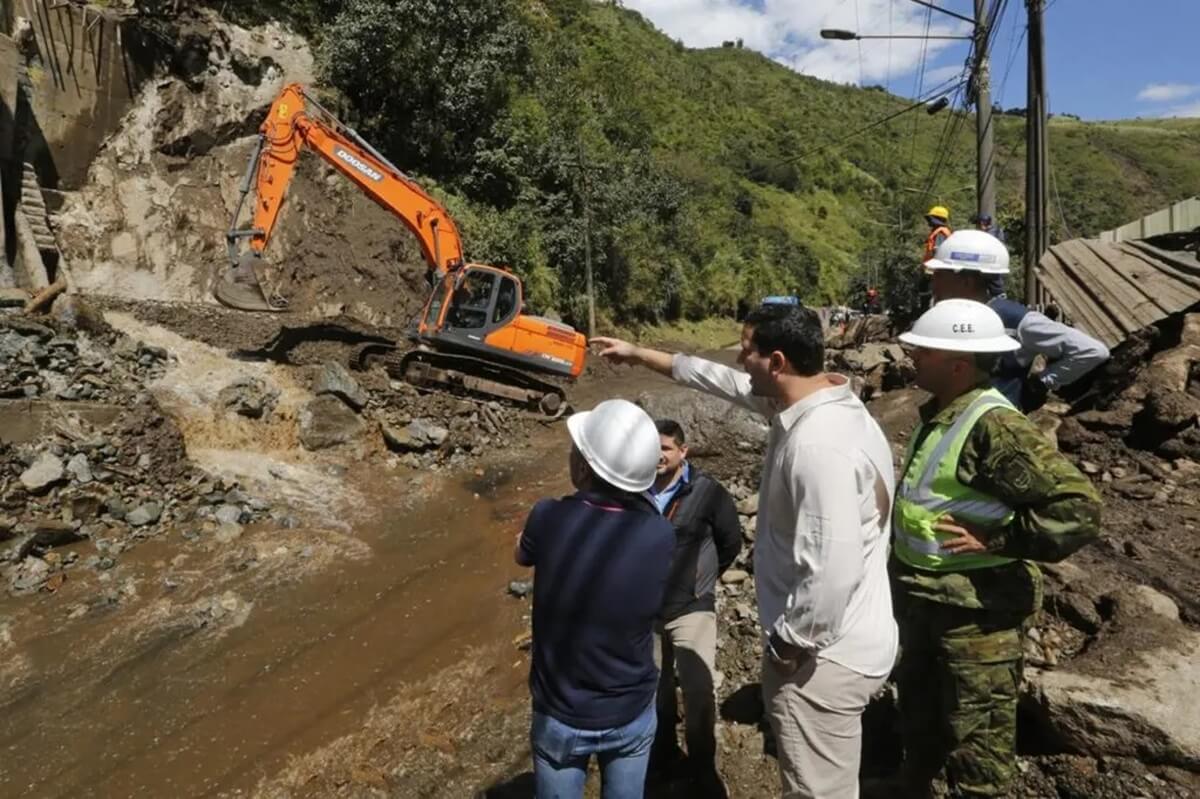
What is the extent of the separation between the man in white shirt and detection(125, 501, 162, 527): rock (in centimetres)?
625

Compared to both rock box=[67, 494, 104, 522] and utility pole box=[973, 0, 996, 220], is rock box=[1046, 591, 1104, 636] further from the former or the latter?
utility pole box=[973, 0, 996, 220]

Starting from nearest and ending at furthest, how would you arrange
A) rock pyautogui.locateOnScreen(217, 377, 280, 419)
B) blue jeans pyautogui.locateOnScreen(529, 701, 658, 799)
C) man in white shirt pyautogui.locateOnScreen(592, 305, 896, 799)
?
man in white shirt pyautogui.locateOnScreen(592, 305, 896, 799), blue jeans pyautogui.locateOnScreen(529, 701, 658, 799), rock pyautogui.locateOnScreen(217, 377, 280, 419)

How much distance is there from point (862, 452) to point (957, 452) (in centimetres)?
47

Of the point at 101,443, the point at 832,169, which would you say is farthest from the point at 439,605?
the point at 832,169

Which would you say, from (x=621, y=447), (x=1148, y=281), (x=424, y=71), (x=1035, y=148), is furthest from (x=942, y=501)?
(x=424, y=71)

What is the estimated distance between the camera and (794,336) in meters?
2.11

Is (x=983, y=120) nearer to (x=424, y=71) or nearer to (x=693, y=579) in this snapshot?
(x=693, y=579)

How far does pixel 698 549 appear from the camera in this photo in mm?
3168

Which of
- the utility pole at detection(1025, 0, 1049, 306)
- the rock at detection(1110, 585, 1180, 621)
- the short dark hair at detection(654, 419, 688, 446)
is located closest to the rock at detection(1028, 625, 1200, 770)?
the rock at detection(1110, 585, 1180, 621)

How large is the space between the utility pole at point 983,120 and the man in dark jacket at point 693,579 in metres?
9.01

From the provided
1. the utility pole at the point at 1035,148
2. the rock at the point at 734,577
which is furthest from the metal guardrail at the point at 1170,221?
the rock at the point at 734,577

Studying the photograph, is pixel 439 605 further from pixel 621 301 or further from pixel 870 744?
pixel 621 301

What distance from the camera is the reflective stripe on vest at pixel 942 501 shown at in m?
2.27

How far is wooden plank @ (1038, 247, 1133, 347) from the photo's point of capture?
6879mm
